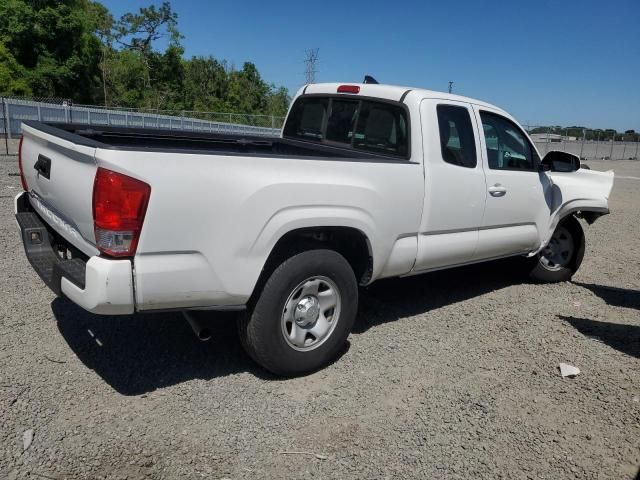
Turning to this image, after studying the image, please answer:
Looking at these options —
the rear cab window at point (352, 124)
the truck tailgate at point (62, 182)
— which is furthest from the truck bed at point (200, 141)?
the truck tailgate at point (62, 182)

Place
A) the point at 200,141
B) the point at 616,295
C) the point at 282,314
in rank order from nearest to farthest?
the point at 282,314 < the point at 200,141 < the point at 616,295

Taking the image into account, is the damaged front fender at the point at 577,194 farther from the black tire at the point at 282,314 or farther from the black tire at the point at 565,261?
the black tire at the point at 282,314

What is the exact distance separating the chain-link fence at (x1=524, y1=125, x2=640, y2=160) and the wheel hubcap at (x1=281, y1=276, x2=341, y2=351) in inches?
1215

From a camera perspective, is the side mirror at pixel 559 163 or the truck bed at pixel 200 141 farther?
the side mirror at pixel 559 163

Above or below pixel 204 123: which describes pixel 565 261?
below

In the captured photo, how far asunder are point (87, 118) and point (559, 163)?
2263cm

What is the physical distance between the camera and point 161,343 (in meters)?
4.09

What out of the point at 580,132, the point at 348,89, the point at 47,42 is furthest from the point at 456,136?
the point at 47,42

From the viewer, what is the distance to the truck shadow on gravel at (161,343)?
11.9ft

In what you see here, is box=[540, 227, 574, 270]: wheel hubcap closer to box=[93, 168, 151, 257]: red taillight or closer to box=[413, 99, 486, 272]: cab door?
box=[413, 99, 486, 272]: cab door

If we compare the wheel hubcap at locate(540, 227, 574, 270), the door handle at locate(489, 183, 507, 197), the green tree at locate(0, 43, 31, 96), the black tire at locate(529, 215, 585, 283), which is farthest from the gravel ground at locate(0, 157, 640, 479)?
the green tree at locate(0, 43, 31, 96)

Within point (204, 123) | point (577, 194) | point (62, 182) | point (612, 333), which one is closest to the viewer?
point (62, 182)

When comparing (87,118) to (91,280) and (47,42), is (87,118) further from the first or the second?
(91,280)

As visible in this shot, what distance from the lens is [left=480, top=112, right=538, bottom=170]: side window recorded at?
5.02 m
